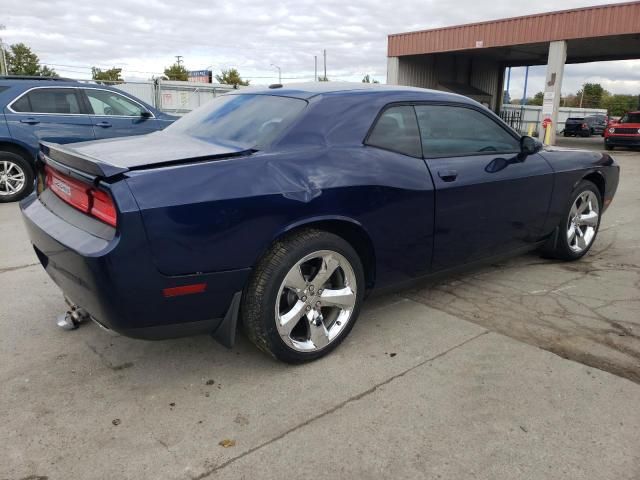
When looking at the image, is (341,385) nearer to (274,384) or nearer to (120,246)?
(274,384)

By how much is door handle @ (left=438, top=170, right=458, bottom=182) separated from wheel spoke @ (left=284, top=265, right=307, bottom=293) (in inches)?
47.7

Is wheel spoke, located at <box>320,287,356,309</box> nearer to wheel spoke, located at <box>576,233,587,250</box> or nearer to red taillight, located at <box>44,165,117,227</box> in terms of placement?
red taillight, located at <box>44,165,117,227</box>

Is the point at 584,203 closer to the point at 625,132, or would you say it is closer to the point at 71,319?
the point at 71,319

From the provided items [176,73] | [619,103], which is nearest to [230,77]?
[176,73]

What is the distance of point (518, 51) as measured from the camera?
26141 mm

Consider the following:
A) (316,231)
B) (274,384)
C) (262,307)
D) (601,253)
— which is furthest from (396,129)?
(601,253)

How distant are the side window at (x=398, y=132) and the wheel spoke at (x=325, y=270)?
76 cm

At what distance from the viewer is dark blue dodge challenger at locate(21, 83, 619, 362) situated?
2381 millimetres

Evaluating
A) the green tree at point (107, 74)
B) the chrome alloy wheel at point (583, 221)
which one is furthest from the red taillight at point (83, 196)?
the green tree at point (107, 74)

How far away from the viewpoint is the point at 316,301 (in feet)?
9.62

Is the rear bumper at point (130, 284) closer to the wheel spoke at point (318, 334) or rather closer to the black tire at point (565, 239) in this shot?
the wheel spoke at point (318, 334)

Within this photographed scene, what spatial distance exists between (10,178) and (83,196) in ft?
20.4

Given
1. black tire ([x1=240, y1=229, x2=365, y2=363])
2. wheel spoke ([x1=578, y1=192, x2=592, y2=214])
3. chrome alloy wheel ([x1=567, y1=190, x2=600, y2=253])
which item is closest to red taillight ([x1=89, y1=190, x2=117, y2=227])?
black tire ([x1=240, y1=229, x2=365, y2=363])

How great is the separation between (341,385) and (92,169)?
164cm
